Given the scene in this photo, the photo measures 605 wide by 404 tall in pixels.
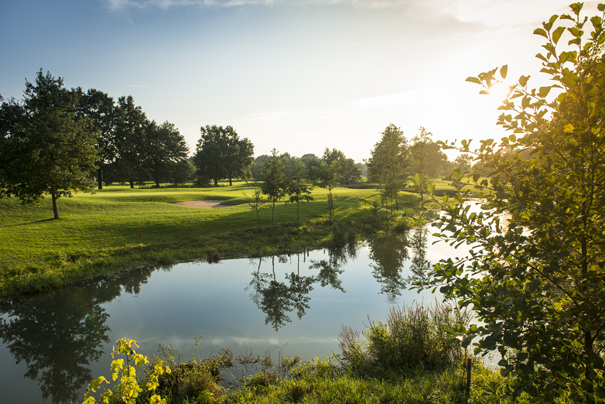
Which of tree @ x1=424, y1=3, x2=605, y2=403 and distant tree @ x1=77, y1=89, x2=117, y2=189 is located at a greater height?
distant tree @ x1=77, y1=89, x2=117, y2=189

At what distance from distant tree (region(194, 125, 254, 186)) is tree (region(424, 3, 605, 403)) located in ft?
206

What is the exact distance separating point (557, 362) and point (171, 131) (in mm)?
66672

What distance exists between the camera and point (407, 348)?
733 cm

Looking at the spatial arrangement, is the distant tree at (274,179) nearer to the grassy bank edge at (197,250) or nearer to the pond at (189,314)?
the grassy bank edge at (197,250)

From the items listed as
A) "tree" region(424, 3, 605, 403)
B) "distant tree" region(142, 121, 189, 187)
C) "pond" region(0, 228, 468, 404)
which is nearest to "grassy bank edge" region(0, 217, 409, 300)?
"pond" region(0, 228, 468, 404)

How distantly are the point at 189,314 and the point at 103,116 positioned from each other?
49471mm

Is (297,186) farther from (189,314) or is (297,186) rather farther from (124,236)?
(189,314)

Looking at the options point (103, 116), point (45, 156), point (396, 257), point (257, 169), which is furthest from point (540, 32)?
point (103, 116)

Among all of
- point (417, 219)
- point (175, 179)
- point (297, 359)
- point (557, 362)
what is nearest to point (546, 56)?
point (417, 219)

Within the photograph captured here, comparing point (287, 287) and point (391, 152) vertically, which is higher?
point (391, 152)

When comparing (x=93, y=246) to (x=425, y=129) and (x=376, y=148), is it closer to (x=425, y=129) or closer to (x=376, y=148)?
(x=425, y=129)

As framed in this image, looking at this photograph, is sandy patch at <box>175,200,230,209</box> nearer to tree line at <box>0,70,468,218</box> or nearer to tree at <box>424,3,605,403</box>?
tree line at <box>0,70,468,218</box>

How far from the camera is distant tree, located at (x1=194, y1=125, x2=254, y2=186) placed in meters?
65.2

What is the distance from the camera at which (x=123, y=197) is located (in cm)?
3133
